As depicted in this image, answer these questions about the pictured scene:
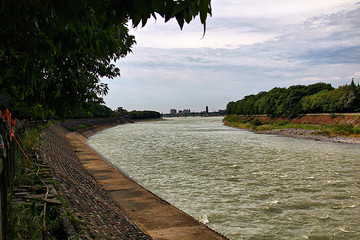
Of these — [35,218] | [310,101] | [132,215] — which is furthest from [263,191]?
[310,101]

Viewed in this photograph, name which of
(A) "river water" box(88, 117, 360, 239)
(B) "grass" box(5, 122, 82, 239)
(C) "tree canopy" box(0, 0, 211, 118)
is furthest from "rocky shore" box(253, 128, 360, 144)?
(B) "grass" box(5, 122, 82, 239)

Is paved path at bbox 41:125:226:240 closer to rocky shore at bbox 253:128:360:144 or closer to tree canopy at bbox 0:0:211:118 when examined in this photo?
tree canopy at bbox 0:0:211:118

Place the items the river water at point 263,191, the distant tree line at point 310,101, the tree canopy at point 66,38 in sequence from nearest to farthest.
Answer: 1. the tree canopy at point 66,38
2. the river water at point 263,191
3. the distant tree line at point 310,101

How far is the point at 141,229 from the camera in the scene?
319 inches

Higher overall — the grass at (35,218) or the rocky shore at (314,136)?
the grass at (35,218)

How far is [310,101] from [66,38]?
63.6 metres

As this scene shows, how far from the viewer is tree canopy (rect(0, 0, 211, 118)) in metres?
2.33

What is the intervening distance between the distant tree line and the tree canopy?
164 ft

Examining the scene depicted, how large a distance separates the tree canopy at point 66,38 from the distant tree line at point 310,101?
5010 cm

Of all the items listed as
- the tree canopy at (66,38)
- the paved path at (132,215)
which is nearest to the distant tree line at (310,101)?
the paved path at (132,215)

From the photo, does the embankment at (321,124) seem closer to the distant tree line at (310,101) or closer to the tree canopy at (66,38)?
the distant tree line at (310,101)

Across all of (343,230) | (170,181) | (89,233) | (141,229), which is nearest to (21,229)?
(89,233)

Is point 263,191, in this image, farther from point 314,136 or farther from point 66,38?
point 314,136

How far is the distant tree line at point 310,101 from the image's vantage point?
5028 cm
